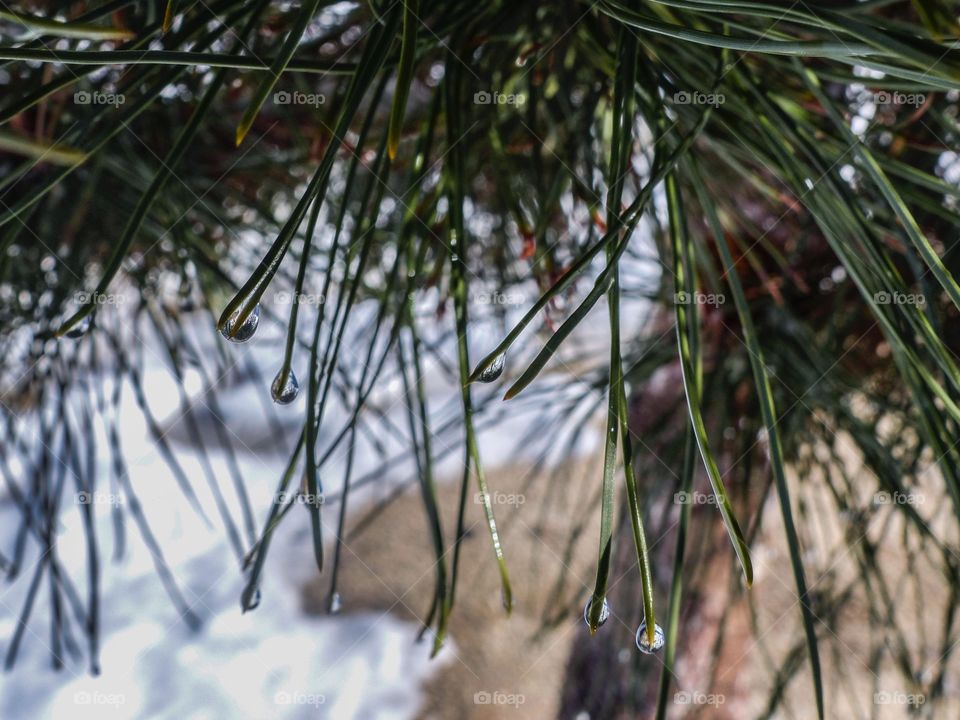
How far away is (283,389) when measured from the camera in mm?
159

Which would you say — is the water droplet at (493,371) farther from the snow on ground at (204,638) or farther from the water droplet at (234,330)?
the snow on ground at (204,638)

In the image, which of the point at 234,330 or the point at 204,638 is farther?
the point at 204,638

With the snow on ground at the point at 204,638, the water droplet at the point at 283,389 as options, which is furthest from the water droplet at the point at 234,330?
the snow on ground at the point at 204,638

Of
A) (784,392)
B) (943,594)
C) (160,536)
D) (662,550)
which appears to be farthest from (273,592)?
(943,594)

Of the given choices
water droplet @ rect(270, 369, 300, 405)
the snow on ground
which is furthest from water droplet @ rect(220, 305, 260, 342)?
the snow on ground

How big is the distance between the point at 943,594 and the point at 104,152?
949 millimetres

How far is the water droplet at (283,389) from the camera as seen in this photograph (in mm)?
158

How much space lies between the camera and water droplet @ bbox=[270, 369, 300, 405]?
6.2 inches

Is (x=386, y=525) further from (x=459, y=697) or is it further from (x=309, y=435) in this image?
(x=309, y=435)

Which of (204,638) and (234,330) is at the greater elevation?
(234,330)

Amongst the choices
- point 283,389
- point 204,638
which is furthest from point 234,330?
point 204,638

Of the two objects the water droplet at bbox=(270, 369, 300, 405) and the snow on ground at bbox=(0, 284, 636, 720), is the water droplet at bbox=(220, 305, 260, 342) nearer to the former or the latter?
the water droplet at bbox=(270, 369, 300, 405)

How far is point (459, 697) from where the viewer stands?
2.22ft

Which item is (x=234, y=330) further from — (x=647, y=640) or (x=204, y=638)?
(x=204, y=638)
